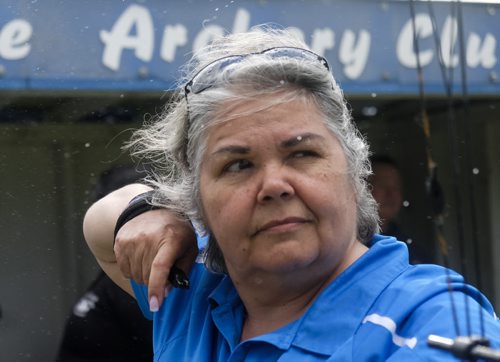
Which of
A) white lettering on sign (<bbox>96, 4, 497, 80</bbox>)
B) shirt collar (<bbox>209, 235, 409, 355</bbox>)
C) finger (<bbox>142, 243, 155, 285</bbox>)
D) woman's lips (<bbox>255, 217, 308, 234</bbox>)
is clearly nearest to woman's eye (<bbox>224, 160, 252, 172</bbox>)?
woman's lips (<bbox>255, 217, 308, 234</bbox>)

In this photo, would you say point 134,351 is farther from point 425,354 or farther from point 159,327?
point 425,354

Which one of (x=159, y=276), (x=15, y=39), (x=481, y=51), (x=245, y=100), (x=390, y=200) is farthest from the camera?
(x=390, y=200)

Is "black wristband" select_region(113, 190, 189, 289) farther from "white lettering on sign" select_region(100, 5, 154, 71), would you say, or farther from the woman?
"white lettering on sign" select_region(100, 5, 154, 71)

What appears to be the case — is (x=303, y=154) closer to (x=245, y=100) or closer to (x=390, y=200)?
(x=245, y=100)

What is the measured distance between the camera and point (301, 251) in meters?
1.35

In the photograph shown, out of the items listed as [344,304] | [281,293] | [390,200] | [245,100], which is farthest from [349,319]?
[390,200]

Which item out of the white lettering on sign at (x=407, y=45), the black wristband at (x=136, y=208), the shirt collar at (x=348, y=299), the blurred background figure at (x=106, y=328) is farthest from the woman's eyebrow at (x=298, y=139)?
the white lettering on sign at (x=407, y=45)

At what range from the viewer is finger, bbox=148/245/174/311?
5.21ft

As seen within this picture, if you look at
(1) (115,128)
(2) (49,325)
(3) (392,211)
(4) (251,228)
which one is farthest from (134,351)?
(4) (251,228)

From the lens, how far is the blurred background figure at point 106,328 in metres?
2.93

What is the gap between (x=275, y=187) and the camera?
52.5 inches

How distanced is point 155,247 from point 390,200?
200cm

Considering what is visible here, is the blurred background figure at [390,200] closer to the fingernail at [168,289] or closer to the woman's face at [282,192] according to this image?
the fingernail at [168,289]

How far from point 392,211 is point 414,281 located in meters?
2.26
